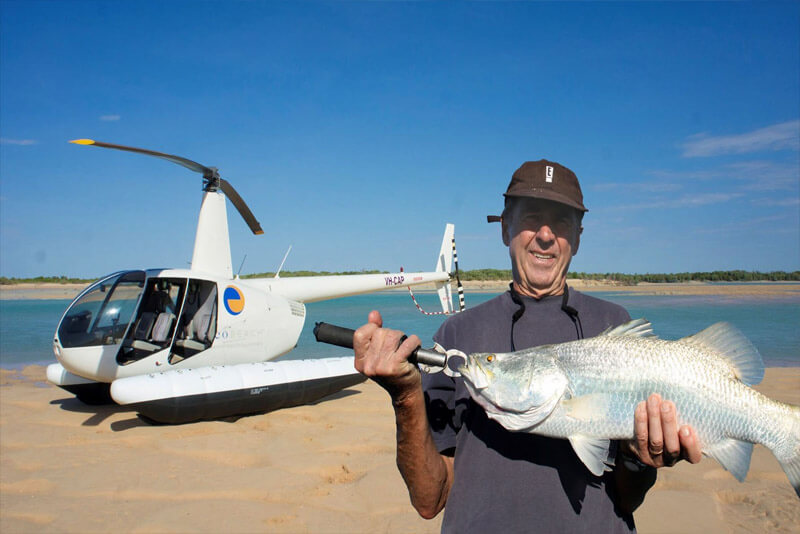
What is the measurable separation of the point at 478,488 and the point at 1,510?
5213mm

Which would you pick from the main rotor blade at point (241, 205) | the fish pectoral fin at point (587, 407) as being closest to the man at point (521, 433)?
the fish pectoral fin at point (587, 407)

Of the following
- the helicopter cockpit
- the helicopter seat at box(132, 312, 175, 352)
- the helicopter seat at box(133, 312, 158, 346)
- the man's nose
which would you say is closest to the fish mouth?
the man's nose

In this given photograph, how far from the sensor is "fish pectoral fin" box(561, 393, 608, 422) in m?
1.78

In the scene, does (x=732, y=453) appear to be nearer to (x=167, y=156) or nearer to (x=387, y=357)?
(x=387, y=357)

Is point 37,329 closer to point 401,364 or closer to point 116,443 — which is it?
point 116,443

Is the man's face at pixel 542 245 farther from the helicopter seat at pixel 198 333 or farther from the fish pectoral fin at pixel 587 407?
the helicopter seat at pixel 198 333

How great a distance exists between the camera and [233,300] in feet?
29.2

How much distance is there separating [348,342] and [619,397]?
105 centimetres

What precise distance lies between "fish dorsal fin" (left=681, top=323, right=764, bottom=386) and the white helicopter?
23.0 feet

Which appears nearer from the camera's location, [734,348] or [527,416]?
[527,416]

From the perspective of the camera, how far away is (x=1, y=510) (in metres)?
4.68

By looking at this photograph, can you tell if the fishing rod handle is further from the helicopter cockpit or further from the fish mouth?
the helicopter cockpit

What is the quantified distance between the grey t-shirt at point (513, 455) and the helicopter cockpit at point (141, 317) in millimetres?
7171

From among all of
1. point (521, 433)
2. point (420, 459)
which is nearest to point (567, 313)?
point (521, 433)
